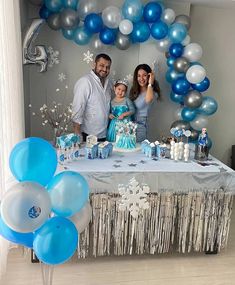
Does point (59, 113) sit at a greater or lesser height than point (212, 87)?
lesser

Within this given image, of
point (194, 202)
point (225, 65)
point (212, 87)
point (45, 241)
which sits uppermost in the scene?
point (225, 65)

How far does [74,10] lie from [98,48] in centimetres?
41

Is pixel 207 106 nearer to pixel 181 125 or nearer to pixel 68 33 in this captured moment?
pixel 181 125

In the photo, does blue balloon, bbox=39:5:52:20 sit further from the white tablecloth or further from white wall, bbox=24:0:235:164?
the white tablecloth

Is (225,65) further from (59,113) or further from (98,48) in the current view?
(59,113)

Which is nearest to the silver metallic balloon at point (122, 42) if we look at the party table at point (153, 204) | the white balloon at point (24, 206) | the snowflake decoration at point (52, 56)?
the snowflake decoration at point (52, 56)

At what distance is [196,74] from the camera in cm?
282

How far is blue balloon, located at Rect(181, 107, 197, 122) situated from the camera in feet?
9.96

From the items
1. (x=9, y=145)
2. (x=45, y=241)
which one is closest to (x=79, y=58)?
(x=9, y=145)

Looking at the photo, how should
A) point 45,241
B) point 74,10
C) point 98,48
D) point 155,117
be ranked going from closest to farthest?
1. point 45,241
2. point 74,10
3. point 98,48
4. point 155,117

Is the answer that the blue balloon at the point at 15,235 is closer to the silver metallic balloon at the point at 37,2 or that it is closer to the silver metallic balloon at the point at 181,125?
the silver metallic balloon at the point at 181,125

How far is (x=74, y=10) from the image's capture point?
112 inches

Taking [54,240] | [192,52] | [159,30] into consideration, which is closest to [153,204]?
[54,240]

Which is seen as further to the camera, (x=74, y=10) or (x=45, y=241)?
(x=74, y=10)
